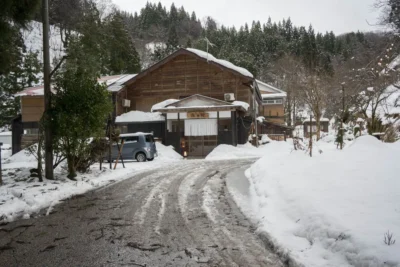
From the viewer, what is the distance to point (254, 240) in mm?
4145

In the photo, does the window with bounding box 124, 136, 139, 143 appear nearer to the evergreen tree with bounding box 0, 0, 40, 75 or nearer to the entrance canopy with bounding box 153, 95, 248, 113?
the entrance canopy with bounding box 153, 95, 248, 113

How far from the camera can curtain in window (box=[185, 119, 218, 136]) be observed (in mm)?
21609

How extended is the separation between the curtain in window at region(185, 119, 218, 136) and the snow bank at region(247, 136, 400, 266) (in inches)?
544

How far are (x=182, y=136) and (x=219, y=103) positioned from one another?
3.80 metres

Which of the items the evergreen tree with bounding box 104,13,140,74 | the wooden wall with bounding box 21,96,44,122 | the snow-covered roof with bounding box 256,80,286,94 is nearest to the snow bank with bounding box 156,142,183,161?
the wooden wall with bounding box 21,96,44,122

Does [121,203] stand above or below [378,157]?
below

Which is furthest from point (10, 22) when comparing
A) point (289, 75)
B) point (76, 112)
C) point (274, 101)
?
point (274, 101)

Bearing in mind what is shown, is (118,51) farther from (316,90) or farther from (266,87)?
(316,90)

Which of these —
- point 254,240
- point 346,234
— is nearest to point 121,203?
point 254,240

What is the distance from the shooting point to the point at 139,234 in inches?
173

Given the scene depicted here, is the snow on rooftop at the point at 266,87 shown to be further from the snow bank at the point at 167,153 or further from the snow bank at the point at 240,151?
the snow bank at the point at 167,153

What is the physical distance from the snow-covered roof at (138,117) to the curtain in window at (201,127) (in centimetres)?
291

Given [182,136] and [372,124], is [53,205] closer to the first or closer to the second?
[372,124]

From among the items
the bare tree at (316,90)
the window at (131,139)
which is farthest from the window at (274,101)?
the window at (131,139)
